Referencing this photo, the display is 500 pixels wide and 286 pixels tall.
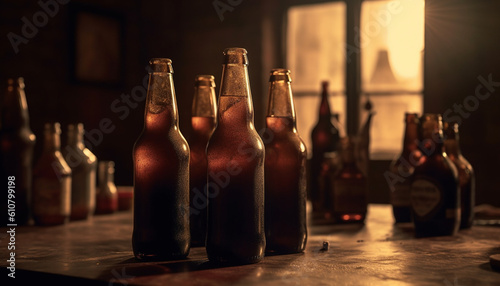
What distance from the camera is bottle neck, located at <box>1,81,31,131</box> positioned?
57.3 inches

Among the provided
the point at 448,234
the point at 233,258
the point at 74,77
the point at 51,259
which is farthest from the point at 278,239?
the point at 74,77

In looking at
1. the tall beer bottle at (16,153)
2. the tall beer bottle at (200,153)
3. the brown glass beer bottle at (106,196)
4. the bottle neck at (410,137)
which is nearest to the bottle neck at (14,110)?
the tall beer bottle at (16,153)

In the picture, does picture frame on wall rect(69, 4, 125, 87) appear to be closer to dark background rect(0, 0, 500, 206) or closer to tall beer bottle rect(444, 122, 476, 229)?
Result: dark background rect(0, 0, 500, 206)

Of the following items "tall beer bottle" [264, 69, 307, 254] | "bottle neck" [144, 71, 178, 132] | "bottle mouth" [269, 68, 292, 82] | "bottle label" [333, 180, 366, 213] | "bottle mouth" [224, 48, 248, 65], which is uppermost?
"bottle mouth" [224, 48, 248, 65]

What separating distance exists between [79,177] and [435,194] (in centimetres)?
91

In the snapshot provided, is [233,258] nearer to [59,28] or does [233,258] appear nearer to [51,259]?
[51,259]

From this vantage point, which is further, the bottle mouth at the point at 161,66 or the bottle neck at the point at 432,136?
the bottle neck at the point at 432,136

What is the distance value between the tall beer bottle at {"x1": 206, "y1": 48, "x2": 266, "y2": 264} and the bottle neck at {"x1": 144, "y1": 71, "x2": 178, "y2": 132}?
0.08 metres

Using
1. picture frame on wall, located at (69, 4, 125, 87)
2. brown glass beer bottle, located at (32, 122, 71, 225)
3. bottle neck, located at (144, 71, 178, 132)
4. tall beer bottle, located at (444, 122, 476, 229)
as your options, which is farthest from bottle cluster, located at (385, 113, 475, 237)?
picture frame on wall, located at (69, 4, 125, 87)

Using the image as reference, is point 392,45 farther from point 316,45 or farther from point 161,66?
point 161,66

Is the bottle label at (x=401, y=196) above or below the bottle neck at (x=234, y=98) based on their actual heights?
below

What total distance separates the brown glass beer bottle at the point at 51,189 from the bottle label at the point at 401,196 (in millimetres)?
854

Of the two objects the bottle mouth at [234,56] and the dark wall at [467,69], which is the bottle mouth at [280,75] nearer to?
the bottle mouth at [234,56]

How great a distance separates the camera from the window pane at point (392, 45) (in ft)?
13.0
